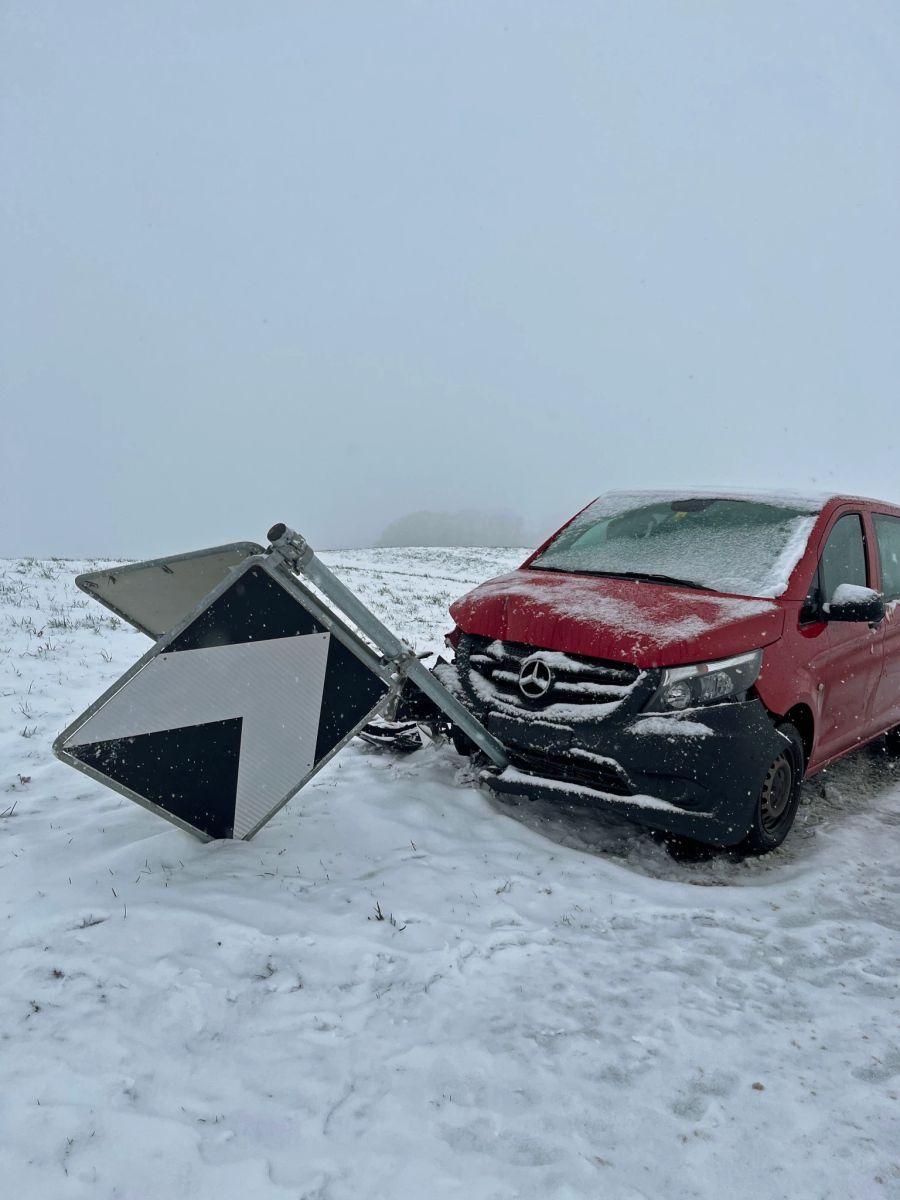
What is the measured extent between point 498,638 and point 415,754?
128 cm

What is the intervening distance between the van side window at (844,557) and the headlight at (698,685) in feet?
3.40

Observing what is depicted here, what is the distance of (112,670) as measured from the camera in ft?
21.1

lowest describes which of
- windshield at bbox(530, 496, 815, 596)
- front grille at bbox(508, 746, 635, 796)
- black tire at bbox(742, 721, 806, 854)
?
black tire at bbox(742, 721, 806, 854)

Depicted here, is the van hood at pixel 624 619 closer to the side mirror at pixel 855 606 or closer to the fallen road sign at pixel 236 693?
the side mirror at pixel 855 606

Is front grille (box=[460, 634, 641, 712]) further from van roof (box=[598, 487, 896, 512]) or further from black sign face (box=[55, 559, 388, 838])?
van roof (box=[598, 487, 896, 512])

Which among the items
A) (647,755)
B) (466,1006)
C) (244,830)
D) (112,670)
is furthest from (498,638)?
(112,670)

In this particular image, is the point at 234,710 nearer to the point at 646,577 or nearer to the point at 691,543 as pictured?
the point at 646,577

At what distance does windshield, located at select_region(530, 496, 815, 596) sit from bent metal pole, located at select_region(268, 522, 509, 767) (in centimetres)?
127

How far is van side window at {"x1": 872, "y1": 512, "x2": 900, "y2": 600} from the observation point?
4930 mm

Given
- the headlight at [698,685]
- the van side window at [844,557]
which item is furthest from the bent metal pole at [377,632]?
the van side window at [844,557]

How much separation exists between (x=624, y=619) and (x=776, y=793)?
1.22 metres

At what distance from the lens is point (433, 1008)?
2455mm

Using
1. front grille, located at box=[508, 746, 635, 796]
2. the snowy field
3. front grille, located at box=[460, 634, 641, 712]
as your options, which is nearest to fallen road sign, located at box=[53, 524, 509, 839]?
the snowy field

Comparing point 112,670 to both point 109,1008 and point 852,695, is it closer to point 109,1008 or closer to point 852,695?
point 109,1008
